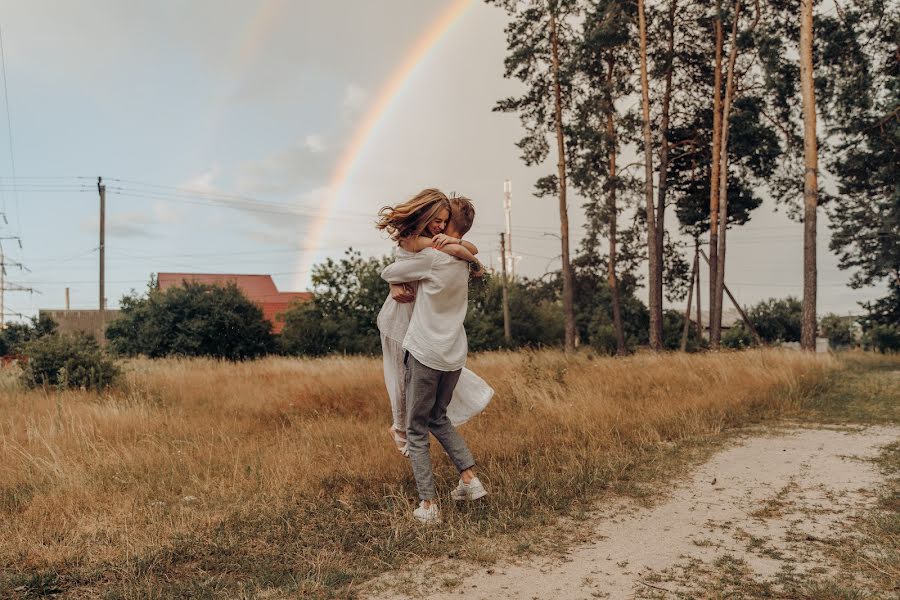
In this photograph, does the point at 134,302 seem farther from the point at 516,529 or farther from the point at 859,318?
the point at 859,318

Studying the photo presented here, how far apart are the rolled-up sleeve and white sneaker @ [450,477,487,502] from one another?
1.41 meters

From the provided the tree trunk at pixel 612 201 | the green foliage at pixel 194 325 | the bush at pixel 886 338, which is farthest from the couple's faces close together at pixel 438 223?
the bush at pixel 886 338

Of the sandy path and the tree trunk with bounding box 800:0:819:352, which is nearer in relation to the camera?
the sandy path

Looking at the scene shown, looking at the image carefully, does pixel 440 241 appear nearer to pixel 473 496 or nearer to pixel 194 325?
pixel 473 496

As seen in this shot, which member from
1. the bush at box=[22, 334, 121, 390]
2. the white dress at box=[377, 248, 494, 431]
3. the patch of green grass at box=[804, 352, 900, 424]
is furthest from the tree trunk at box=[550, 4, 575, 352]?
the white dress at box=[377, 248, 494, 431]

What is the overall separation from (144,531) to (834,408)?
30.2 ft

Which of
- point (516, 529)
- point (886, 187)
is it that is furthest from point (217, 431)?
point (886, 187)

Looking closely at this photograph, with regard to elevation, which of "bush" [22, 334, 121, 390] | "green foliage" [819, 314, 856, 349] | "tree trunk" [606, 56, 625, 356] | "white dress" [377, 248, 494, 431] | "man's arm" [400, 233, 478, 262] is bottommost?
"green foliage" [819, 314, 856, 349]

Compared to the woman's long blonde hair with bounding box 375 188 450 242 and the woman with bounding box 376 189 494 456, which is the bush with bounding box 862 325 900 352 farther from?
the woman's long blonde hair with bounding box 375 188 450 242

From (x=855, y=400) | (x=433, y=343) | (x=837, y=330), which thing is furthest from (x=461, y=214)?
(x=837, y=330)

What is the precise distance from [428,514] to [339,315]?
28205 millimetres

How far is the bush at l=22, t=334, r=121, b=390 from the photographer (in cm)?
1072

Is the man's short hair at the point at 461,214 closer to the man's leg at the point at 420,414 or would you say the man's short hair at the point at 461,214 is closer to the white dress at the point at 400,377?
the white dress at the point at 400,377

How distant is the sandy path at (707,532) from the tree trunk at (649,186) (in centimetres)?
1677
